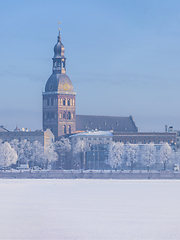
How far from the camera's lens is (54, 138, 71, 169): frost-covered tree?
541 ft

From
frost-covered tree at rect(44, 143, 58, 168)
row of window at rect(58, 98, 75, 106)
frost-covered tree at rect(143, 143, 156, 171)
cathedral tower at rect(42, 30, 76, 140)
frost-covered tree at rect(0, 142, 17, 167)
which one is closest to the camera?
frost-covered tree at rect(0, 142, 17, 167)

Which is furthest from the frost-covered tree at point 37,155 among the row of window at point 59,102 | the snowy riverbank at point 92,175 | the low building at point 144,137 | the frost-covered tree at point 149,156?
the row of window at point 59,102

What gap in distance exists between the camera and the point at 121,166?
151 meters

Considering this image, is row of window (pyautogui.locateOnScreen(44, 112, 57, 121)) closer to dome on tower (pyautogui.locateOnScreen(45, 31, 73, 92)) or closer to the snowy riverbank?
dome on tower (pyautogui.locateOnScreen(45, 31, 73, 92))

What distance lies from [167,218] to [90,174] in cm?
6441

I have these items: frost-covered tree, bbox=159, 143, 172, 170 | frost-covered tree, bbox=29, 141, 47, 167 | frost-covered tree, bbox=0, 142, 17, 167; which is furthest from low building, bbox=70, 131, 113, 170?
frost-covered tree, bbox=0, 142, 17, 167

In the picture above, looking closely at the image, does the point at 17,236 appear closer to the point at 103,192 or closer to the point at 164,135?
the point at 103,192

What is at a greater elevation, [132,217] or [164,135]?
[164,135]

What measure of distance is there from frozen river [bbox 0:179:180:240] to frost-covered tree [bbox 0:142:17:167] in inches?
2144

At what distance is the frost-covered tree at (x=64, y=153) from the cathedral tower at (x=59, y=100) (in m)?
14.6

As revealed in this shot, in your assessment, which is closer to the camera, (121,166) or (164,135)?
(121,166)

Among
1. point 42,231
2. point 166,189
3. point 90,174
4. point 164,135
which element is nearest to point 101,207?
point 42,231

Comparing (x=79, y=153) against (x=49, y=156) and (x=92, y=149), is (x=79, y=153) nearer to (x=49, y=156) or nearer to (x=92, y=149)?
(x=92, y=149)

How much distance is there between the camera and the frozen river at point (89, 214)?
4806 centimetres
